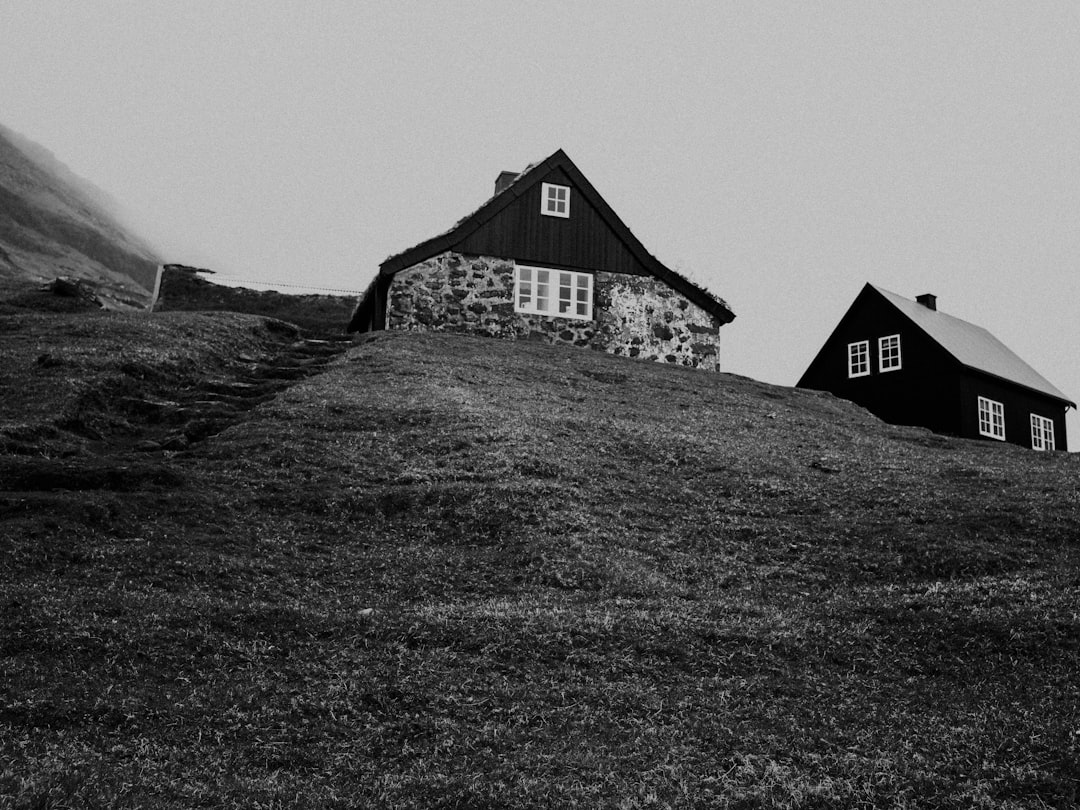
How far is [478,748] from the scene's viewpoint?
36.0 ft

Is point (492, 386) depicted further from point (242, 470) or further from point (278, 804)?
point (278, 804)

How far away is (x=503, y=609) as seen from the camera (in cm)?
1479

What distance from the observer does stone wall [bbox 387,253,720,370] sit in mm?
42406

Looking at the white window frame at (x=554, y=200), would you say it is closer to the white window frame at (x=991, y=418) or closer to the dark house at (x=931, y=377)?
the dark house at (x=931, y=377)

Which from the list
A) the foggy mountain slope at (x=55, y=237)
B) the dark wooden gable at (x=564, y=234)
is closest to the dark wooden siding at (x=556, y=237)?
the dark wooden gable at (x=564, y=234)

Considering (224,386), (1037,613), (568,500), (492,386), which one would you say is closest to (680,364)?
Result: (492,386)

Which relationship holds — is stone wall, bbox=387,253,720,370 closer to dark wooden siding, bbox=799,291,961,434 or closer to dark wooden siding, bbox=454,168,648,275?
dark wooden siding, bbox=454,168,648,275

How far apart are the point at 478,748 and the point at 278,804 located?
227cm

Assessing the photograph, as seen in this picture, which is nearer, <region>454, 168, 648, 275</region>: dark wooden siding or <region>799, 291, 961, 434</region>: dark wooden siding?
<region>454, 168, 648, 275</region>: dark wooden siding

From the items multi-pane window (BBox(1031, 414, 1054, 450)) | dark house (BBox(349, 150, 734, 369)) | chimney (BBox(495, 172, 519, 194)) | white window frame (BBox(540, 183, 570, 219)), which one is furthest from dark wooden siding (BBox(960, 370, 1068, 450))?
chimney (BBox(495, 172, 519, 194))

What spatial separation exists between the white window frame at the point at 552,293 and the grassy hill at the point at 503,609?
1491 cm

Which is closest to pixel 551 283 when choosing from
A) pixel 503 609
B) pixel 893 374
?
pixel 893 374

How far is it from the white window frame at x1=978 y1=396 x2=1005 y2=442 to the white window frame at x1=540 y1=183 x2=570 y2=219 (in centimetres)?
2457

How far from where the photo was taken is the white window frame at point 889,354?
2191 inches
